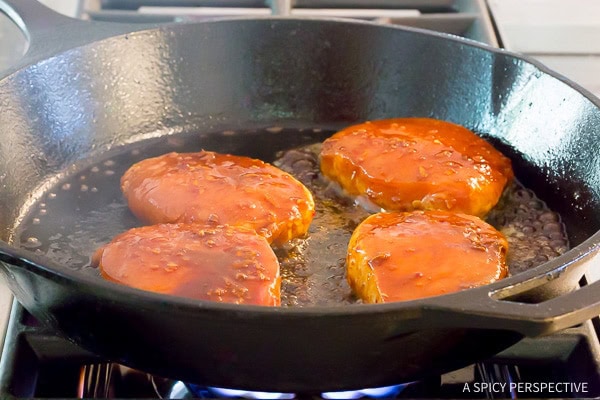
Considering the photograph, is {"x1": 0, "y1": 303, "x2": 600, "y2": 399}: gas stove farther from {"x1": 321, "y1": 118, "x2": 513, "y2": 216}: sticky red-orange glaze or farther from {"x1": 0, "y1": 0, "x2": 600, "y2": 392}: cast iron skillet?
{"x1": 321, "y1": 118, "x2": 513, "y2": 216}: sticky red-orange glaze

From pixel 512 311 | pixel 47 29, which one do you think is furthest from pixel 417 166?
pixel 47 29

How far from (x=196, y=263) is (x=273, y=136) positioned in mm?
521

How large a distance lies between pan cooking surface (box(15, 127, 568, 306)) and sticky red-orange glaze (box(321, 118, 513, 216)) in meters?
0.04

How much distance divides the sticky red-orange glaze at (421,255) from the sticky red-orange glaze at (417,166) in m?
0.07

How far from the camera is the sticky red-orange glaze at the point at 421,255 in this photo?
0.97 meters

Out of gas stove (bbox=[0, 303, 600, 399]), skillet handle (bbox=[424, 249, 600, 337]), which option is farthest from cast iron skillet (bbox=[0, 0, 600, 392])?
gas stove (bbox=[0, 303, 600, 399])

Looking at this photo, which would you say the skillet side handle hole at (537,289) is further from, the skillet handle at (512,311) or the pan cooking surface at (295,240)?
the pan cooking surface at (295,240)

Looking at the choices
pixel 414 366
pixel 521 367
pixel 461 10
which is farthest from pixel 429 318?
pixel 461 10

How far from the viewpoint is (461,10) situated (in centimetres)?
183

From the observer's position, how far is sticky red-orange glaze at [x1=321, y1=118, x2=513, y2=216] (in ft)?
3.96

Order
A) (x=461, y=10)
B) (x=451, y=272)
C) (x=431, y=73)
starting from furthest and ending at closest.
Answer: (x=461, y=10) → (x=431, y=73) → (x=451, y=272)

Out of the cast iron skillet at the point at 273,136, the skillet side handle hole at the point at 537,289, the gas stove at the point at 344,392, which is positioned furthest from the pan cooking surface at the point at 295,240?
the skillet side handle hole at the point at 537,289

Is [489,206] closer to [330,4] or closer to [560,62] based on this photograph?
[560,62]

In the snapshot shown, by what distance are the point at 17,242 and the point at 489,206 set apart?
2.57 feet
